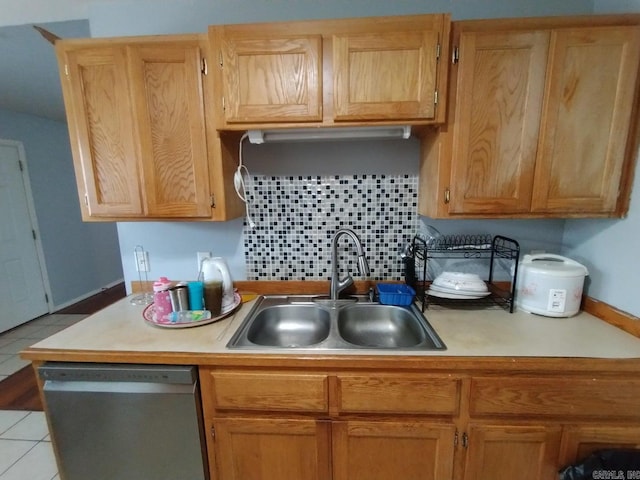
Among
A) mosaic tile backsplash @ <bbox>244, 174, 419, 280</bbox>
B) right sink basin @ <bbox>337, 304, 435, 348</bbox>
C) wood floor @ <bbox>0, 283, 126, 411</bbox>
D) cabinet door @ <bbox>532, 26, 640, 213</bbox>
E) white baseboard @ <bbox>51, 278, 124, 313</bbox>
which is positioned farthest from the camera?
white baseboard @ <bbox>51, 278, 124, 313</bbox>

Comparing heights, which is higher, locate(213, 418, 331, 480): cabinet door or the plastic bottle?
the plastic bottle

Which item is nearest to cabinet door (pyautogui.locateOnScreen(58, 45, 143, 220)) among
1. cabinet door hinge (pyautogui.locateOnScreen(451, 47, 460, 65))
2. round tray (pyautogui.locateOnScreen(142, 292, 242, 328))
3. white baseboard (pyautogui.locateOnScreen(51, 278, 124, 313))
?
round tray (pyautogui.locateOnScreen(142, 292, 242, 328))

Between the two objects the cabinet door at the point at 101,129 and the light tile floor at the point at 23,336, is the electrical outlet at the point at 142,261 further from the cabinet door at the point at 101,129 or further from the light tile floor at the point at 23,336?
the light tile floor at the point at 23,336

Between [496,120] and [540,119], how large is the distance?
169mm

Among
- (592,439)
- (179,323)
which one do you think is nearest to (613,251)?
(592,439)

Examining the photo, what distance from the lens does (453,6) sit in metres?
1.42

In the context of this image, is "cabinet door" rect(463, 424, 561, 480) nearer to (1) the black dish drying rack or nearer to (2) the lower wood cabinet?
(2) the lower wood cabinet

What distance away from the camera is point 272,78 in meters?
1.18

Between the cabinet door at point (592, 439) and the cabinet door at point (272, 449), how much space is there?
2.90 feet

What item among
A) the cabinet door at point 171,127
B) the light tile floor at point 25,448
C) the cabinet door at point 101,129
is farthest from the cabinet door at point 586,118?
the light tile floor at point 25,448

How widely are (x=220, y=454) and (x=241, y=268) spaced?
87cm

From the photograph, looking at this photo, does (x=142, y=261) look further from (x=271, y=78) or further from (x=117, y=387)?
(x=271, y=78)

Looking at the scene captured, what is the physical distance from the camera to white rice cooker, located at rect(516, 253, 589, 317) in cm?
127

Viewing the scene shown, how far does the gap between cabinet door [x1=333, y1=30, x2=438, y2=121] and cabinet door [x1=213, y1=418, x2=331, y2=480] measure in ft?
4.13
